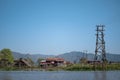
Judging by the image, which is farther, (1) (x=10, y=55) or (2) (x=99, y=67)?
(1) (x=10, y=55)

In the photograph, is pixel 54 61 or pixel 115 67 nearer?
pixel 115 67

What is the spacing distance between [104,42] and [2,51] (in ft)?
176

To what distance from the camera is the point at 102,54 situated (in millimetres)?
80750

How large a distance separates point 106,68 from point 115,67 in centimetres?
510

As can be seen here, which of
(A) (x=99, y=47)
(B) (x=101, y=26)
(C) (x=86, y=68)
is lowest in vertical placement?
(C) (x=86, y=68)

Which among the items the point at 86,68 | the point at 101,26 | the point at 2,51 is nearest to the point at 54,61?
the point at 2,51

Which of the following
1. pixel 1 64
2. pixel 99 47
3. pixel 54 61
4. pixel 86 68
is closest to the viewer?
pixel 99 47

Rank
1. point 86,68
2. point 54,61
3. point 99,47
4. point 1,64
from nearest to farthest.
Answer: point 99,47 < point 86,68 < point 1,64 < point 54,61

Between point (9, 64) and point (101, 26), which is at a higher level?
point (101, 26)

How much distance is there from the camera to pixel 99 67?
81.2m

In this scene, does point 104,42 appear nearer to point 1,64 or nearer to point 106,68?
point 106,68

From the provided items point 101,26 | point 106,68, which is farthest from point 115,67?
point 101,26

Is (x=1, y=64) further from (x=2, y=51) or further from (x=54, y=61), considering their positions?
(x=54, y=61)

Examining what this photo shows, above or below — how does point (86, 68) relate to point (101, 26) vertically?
below
